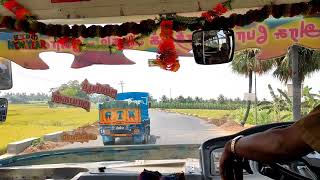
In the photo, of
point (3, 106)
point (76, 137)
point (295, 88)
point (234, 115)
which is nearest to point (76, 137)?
point (76, 137)

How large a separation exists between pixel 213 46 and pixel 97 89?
387 centimetres

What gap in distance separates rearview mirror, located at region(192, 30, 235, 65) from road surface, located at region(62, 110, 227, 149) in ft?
7.01

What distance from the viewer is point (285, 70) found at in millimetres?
8266

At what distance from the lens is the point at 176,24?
3150mm

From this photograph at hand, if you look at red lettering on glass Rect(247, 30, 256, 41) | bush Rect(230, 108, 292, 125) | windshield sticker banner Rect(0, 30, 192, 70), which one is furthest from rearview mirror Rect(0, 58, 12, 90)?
bush Rect(230, 108, 292, 125)

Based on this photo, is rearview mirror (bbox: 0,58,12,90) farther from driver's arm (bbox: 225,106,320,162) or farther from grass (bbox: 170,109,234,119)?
driver's arm (bbox: 225,106,320,162)

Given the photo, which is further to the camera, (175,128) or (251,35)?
(175,128)

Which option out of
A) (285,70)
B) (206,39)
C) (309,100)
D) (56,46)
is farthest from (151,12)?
(285,70)

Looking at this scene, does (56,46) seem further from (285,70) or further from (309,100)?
(285,70)

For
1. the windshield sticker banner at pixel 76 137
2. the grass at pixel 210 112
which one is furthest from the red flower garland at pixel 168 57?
the windshield sticker banner at pixel 76 137

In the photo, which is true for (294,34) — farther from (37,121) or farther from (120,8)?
(37,121)

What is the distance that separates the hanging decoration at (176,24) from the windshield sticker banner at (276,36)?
56.9 inches

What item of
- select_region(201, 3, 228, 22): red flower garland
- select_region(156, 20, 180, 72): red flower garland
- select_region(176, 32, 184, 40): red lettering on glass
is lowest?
select_region(156, 20, 180, 72): red flower garland

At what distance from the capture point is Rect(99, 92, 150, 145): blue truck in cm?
477
